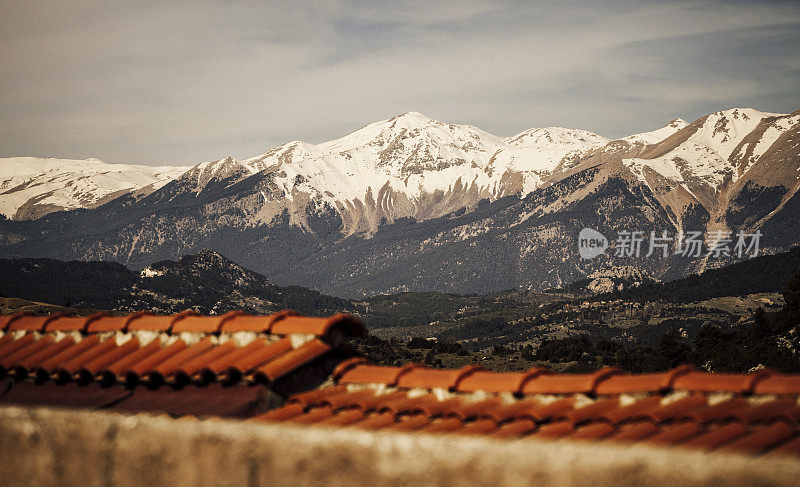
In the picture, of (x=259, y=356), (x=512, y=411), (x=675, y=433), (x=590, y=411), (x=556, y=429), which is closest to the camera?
(x=675, y=433)

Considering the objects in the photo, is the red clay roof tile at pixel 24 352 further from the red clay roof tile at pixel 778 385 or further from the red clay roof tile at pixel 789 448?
the red clay roof tile at pixel 789 448

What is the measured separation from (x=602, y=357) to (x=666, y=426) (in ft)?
368

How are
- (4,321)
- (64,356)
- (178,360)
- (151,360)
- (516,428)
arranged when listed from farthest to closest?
1. (4,321)
2. (64,356)
3. (151,360)
4. (178,360)
5. (516,428)

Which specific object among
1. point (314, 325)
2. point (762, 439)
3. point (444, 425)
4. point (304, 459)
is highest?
point (314, 325)

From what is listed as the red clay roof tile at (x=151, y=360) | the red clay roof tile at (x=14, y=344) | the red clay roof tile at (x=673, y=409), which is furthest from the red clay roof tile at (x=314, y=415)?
the red clay roof tile at (x=14, y=344)

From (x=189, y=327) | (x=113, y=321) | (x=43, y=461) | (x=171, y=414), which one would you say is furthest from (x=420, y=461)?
(x=113, y=321)

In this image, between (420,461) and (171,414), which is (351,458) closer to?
(420,461)

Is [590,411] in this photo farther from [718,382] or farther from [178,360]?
[178,360]

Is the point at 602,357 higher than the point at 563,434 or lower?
lower

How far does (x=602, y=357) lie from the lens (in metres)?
116

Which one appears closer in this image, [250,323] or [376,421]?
[376,421]

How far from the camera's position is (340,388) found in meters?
10.4

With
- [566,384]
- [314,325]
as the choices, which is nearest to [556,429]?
[566,384]

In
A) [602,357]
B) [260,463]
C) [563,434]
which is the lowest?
[602,357]
